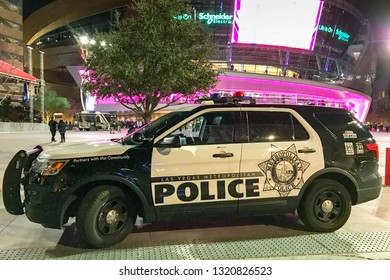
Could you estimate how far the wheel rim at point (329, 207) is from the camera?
5527 mm

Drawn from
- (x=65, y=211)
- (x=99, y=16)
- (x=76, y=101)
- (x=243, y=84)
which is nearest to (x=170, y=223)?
(x=65, y=211)

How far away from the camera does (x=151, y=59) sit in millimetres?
11250

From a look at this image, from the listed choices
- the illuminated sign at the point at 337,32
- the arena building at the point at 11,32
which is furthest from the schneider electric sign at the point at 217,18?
the arena building at the point at 11,32

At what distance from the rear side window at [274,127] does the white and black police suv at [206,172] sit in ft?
0.05

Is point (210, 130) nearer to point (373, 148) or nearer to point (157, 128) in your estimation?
point (157, 128)

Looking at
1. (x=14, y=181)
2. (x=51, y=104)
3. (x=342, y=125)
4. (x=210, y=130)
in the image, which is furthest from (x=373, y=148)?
(x=51, y=104)

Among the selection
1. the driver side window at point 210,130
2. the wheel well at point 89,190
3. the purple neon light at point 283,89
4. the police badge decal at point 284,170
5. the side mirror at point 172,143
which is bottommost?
the wheel well at point 89,190

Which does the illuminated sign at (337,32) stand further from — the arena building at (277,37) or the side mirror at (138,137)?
the side mirror at (138,137)

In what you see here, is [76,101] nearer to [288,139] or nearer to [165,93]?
[165,93]

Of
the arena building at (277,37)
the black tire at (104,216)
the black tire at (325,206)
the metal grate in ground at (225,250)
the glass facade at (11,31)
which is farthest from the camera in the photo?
the glass facade at (11,31)

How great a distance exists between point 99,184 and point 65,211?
0.51 m

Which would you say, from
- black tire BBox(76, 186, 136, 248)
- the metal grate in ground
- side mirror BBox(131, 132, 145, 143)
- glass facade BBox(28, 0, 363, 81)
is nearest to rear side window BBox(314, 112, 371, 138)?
the metal grate in ground

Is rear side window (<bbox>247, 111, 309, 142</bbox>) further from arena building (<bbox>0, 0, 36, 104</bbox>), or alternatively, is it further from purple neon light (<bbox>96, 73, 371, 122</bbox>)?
arena building (<bbox>0, 0, 36, 104</bbox>)

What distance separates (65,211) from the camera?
15.4ft
